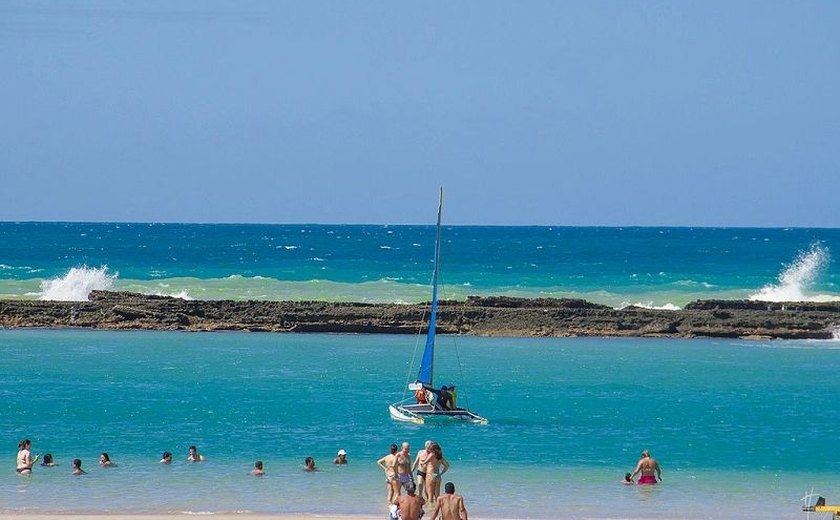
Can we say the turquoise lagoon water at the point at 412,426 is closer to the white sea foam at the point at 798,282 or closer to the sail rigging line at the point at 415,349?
the sail rigging line at the point at 415,349

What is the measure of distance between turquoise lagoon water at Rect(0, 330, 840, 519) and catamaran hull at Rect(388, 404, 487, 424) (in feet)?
1.27

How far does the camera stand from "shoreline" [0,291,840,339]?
49375 millimetres

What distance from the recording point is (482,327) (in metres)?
49.8

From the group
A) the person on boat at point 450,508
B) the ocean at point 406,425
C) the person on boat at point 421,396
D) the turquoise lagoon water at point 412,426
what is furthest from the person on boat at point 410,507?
the person on boat at point 421,396

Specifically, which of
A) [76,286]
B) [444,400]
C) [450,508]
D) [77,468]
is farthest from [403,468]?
[76,286]

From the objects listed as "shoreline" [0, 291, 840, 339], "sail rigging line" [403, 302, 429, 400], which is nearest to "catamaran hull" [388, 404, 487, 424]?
"sail rigging line" [403, 302, 429, 400]

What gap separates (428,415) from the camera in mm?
30891

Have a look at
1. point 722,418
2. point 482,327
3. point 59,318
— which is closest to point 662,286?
point 482,327

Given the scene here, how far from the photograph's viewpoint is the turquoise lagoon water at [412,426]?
23.3m

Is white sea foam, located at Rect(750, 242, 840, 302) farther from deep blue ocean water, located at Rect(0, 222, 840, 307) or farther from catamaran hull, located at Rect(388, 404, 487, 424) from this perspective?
catamaran hull, located at Rect(388, 404, 487, 424)

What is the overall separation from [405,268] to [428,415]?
231 feet

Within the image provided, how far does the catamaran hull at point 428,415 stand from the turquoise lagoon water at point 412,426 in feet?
1.27

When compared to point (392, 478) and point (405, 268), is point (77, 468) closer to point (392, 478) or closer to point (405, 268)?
point (392, 478)

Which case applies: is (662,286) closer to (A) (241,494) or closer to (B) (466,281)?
(B) (466,281)
